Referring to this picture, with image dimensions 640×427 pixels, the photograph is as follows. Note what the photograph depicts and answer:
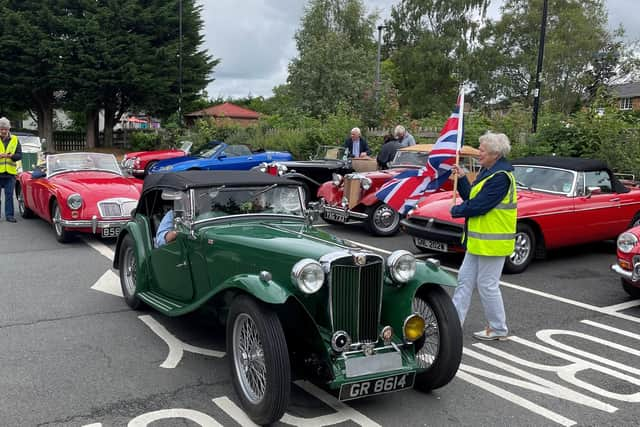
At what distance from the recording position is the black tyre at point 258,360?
3.53 metres

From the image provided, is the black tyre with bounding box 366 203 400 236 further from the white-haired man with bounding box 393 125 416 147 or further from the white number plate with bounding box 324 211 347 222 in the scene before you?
the white-haired man with bounding box 393 125 416 147

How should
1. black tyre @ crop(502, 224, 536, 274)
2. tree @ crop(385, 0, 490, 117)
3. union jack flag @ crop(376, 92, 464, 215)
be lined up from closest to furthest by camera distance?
union jack flag @ crop(376, 92, 464, 215) < black tyre @ crop(502, 224, 536, 274) < tree @ crop(385, 0, 490, 117)

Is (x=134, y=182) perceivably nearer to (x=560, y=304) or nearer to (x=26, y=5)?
(x=560, y=304)

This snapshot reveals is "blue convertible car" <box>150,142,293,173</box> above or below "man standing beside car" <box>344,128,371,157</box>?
below

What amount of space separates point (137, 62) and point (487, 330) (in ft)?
104

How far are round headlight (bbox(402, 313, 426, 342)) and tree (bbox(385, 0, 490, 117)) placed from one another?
44147 mm

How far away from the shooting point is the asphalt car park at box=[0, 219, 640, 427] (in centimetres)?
396

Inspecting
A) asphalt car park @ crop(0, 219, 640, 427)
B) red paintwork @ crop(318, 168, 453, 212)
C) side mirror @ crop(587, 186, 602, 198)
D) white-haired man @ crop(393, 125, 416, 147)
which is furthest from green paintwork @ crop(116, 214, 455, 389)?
white-haired man @ crop(393, 125, 416, 147)

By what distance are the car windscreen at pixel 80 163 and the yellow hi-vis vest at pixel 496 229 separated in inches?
308

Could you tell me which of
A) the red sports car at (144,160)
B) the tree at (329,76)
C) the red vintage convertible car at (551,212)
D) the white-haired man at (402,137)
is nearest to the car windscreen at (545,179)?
the red vintage convertible car at (551,212)

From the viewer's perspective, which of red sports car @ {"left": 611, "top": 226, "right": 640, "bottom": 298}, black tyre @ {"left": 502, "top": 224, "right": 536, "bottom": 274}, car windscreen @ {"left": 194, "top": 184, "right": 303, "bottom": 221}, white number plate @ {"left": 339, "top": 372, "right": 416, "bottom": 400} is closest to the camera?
white number plate @ {"left": 339, "top": 372, "right": 416, "bottom": 400}

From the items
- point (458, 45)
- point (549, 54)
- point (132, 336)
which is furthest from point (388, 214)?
point (458, 45)

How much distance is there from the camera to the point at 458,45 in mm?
46250

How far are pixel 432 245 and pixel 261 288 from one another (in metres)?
5.22
